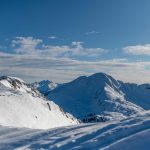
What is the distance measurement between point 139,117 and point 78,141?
5.44m

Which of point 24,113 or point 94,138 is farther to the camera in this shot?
point 24,113

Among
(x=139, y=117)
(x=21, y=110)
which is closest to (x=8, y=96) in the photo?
(x=21, y=110)

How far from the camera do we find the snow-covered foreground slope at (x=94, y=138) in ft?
68.0

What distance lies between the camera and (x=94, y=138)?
23000 millimetres

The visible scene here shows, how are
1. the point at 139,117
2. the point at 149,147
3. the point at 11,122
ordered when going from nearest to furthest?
the point at 149,147
the point at 139,117
the point at 11,122

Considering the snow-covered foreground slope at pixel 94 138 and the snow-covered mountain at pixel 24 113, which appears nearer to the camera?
the snow-covered foreground slope at pixel 94 138

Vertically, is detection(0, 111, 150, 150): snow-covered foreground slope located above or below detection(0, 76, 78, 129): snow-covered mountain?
above

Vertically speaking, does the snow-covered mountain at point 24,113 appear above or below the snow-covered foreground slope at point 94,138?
below

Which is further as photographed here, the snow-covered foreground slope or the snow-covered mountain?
the snow-covered mountain

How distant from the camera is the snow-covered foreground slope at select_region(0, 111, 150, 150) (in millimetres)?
20734

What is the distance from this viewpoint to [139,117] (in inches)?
1044

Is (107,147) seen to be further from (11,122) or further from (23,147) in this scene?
(11,122)

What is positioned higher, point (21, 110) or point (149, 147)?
point (149, 147)

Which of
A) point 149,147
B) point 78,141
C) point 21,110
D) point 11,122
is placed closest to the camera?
point 149,147
